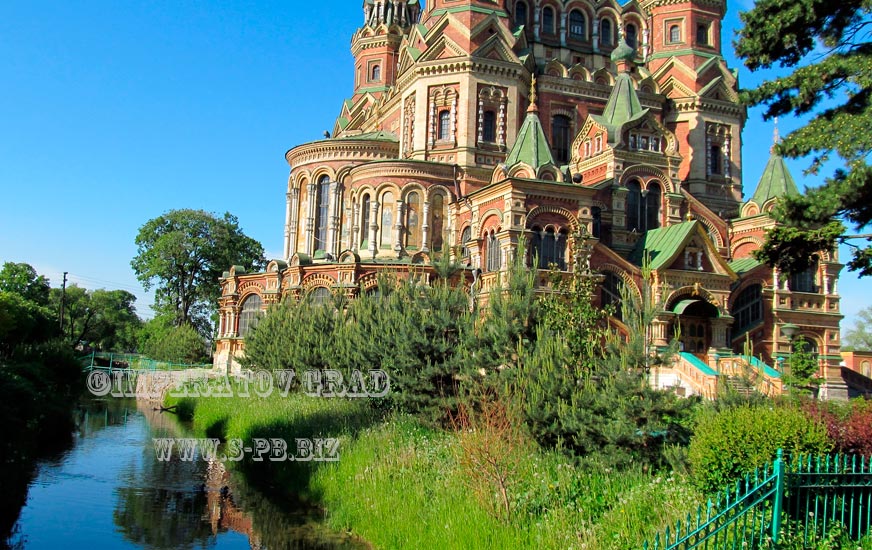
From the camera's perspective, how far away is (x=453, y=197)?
113 feet

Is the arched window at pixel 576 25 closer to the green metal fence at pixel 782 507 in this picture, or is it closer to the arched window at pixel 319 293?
the arched window at pixel 319 293

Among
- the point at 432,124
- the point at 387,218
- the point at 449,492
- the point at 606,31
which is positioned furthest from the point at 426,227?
the point at 449,492

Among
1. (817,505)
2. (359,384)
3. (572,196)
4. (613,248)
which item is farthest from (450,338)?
(613,248)

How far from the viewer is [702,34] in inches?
1599

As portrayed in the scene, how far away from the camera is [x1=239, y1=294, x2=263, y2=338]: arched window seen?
36.3 m

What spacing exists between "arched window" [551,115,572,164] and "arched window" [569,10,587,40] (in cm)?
632

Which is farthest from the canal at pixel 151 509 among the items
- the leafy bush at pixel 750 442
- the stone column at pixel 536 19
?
the stone column at pixel 536 19

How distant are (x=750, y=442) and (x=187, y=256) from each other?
54.3m

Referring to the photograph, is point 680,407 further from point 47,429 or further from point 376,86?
point 376,86

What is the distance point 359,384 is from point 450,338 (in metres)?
3.75

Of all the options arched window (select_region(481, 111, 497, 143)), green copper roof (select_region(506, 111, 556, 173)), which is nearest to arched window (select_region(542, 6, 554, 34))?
arched window (select_region(481, 111, 497, 143))

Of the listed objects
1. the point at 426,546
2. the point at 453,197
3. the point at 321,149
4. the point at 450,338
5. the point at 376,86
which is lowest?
the point at 426,546

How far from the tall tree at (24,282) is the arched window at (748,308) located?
53521 millimetres

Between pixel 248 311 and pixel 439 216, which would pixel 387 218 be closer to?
pixel 439 216
